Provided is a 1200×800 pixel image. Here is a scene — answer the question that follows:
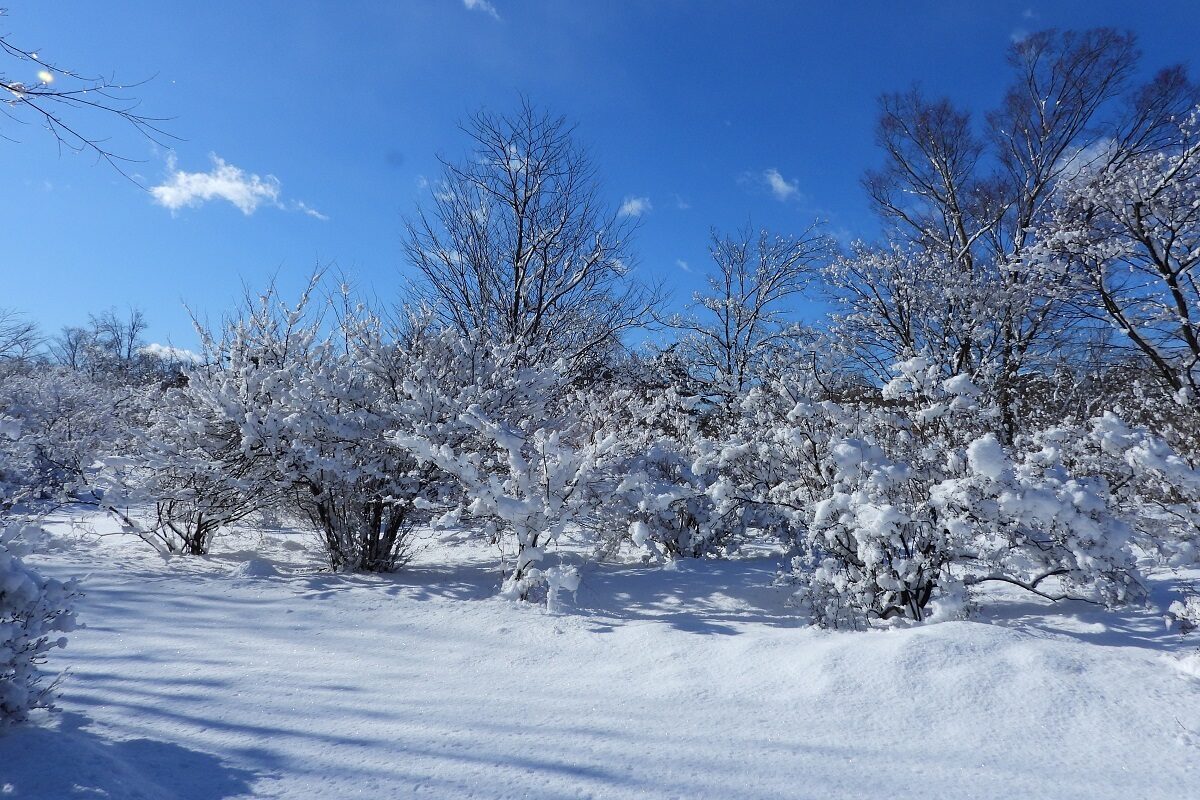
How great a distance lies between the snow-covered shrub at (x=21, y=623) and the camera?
2064mm

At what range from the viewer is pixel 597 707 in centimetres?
282

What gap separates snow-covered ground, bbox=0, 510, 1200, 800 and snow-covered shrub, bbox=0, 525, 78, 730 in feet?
0.34

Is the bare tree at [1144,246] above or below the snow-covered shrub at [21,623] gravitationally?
above

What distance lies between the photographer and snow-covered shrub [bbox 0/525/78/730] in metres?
2.06

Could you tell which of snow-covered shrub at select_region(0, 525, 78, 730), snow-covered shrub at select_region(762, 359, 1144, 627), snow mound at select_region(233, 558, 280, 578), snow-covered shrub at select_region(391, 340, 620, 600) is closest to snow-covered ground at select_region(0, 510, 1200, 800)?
snow-covered shrub at select_region(0, 525, 78, 730)

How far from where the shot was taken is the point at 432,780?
2.11 m

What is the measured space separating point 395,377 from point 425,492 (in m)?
1.35

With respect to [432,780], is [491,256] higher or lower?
higher

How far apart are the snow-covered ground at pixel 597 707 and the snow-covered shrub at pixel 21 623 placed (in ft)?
0.34

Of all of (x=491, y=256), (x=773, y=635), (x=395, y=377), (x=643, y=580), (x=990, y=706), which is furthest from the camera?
(x=491, y=256)

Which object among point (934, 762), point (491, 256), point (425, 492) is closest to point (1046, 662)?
point (934, 762)

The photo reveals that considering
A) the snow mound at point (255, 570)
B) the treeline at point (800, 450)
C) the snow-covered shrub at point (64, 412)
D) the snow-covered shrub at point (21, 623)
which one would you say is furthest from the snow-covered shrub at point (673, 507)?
the snow-covered shrub at point (64, 412)

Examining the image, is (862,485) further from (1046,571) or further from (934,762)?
(934,762)

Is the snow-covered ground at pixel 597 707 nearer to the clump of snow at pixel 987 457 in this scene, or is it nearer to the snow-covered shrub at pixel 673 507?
the clump of snow at pixel 987 457
